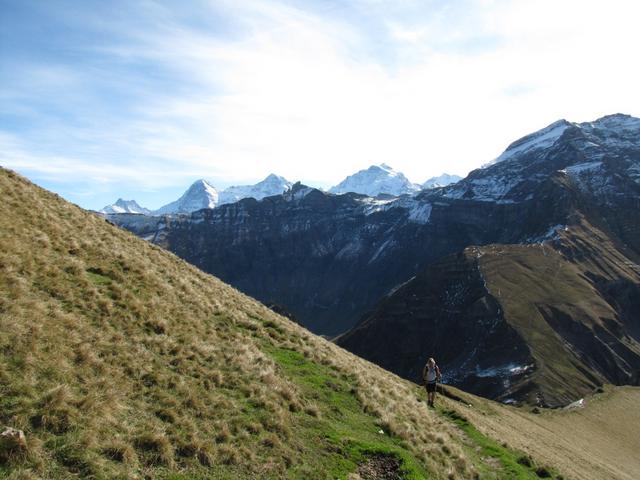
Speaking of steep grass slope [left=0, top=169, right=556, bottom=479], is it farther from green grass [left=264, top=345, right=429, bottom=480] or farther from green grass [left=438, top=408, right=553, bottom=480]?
green grass [left=438, top=408, right=553, bottom=480]

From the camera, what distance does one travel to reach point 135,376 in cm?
1662

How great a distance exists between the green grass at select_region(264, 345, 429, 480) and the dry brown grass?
359mm

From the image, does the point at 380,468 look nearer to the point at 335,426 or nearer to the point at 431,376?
the point at 335,426

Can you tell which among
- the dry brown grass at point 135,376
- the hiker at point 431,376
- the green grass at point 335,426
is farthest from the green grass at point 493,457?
the green grass at point 335,426

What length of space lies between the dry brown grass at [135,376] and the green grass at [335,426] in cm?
36

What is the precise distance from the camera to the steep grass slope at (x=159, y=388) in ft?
42.5

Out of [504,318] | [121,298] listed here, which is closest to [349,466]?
[121,298]

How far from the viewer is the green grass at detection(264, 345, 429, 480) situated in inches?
669

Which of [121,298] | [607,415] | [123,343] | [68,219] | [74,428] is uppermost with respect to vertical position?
[68,219]

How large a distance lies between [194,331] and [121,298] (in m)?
3.52

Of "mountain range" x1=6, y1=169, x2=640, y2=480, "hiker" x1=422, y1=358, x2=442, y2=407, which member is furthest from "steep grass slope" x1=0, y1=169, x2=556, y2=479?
"hiker" x1=422, y1=358, x2=442, y2=407

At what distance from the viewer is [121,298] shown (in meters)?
21.9

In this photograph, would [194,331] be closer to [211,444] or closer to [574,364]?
[211,444]

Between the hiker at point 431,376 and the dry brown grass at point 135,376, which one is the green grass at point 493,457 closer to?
the hiker at point 431,376
